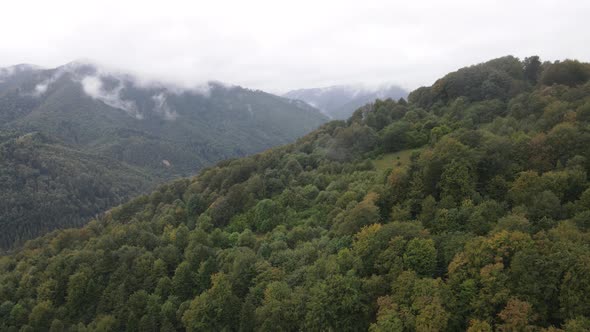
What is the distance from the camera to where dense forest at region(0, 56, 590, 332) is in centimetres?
2452

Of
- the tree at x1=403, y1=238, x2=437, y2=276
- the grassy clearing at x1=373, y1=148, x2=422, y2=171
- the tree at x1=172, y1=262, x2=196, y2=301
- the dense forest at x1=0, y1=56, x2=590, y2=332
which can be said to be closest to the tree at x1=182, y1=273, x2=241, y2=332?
the dense forest at x1=0, y1=56, x2=590, y2=332

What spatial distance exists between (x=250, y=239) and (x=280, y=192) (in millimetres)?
15309

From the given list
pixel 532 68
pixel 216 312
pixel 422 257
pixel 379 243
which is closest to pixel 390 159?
pixel 379 243

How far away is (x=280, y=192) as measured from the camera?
204ft

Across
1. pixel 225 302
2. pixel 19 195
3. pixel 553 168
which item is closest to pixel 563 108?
pixel 553 168

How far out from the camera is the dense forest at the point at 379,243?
80.4 feet

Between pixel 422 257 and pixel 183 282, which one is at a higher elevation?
pixel 422 257

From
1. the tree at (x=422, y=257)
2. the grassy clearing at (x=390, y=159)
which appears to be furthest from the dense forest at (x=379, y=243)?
the grassy clearing at (x=390, y=159)

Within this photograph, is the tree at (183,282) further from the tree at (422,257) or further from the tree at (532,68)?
the tree at (532,68)

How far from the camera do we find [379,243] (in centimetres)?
3188

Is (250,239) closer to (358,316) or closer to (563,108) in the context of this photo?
(358,316)

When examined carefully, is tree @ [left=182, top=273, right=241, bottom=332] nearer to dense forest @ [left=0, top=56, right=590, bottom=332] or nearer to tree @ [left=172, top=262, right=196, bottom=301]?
dense forest @ [left=0, top=56, right=590, bottom=332]

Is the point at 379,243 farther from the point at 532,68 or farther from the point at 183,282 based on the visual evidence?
the point at 532,68

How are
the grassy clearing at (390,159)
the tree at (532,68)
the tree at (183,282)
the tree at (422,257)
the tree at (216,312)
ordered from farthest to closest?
the tree at (532,68) < the grassy clearing at (390,159) < the tree at (183,282) < the tree at (216,312) < the tree at (422,257)
